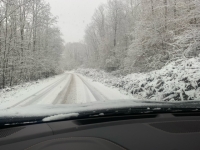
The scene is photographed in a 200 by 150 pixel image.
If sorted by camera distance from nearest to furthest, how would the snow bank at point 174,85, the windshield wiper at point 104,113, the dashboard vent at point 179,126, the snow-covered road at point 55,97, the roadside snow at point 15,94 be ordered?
the windshield wiper at point 104,113 < the dashboard vent at point 179,126 < the snow bank at point 174,85 < the snow-covered road at point 55,97 < the roadside snow at point 15,94

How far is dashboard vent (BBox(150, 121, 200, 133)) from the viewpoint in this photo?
2312 millimetres

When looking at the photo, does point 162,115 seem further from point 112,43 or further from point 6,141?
point 112,43

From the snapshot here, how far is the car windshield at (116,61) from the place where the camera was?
376cm

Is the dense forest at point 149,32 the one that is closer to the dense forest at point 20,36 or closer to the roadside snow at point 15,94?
the roadside snow at point 15,94

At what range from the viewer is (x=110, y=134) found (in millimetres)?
2064

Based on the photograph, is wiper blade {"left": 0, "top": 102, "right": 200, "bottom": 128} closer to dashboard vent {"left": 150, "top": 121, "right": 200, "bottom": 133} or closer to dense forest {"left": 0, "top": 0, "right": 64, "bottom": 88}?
dashboard vent {"left": 150, "top": 121, "right": 200, "bottom": 133}

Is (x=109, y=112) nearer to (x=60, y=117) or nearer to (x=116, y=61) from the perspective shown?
(x=60, y=117)

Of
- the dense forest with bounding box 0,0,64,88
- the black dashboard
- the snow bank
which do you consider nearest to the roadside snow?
the dense forest with bounding box 0,0,64,88

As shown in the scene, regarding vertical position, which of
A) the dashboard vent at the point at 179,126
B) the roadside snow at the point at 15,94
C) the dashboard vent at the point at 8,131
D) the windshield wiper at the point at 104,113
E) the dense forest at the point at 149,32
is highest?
the dense forest at the point at 149,32

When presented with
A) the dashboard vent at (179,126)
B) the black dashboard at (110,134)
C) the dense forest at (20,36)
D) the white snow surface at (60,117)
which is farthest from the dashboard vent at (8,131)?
the dense forest at (20,36)

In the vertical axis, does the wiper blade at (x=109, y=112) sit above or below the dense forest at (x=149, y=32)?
below

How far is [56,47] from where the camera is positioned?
40688mm

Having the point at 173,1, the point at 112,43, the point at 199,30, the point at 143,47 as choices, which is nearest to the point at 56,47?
the point at 112,43

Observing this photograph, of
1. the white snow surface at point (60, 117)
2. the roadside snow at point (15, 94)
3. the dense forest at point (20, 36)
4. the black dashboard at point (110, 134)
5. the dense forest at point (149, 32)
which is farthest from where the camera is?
the dense forest at point (20, 36)
